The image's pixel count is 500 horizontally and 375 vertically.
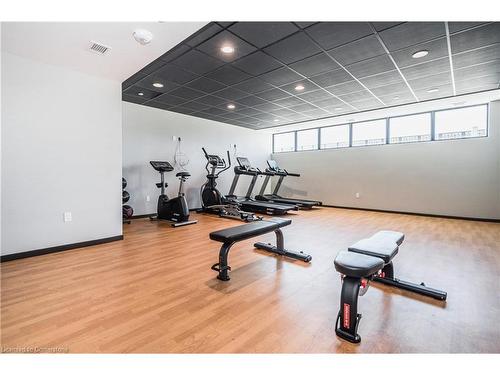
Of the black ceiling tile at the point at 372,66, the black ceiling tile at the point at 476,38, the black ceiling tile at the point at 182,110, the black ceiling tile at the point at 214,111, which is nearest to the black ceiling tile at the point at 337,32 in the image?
the black ceiling tile at the point at 372,66

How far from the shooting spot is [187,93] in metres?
5.07

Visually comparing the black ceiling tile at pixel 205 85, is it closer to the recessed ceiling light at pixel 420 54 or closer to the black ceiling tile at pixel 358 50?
the black ceiling tile at pixel 358 50

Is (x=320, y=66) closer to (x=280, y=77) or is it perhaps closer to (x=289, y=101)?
(x=280, y=77)

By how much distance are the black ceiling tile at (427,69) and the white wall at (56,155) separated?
490 cm

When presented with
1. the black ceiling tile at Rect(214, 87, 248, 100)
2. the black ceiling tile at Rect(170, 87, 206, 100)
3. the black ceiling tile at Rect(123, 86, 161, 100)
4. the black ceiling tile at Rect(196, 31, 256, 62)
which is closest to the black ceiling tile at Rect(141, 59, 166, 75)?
the black ceiling tile at Rect(196, 31, 256, 62)

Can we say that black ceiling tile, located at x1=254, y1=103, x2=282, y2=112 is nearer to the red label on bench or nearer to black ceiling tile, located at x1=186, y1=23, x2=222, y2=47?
black ceiling tile, located at x1=186, y1=23, x2=222, y2=47

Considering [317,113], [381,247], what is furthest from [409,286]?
[317,113]

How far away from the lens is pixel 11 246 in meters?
2.99

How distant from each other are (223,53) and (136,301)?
3263mm

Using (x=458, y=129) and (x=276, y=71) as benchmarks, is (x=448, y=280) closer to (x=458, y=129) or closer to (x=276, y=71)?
(x=276, y=71)

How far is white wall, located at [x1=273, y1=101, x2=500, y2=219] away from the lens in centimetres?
568
